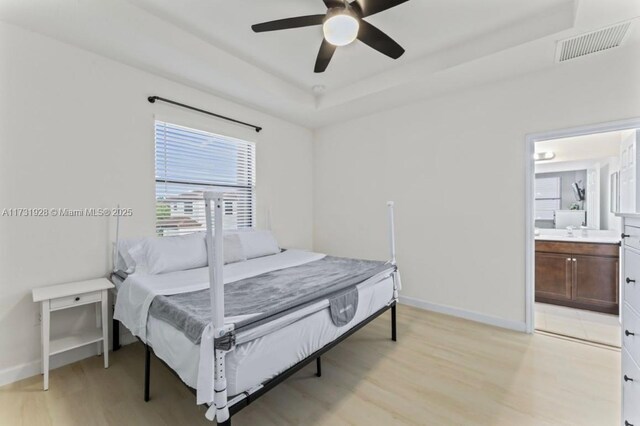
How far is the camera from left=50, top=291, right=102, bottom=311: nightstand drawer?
2103mm

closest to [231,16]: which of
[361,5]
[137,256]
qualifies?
[361,5]

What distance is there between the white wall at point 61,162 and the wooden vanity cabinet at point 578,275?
4.85 metres

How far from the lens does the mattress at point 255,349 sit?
1339 millimetres

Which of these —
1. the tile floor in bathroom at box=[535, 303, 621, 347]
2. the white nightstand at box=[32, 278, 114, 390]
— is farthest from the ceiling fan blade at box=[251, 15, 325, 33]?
the tile floor in bathroom at box=[535, 303, 621, 347]

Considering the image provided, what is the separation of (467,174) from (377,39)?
1.93m

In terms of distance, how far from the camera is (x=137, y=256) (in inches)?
99.1

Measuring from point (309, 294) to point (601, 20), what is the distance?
2.93m

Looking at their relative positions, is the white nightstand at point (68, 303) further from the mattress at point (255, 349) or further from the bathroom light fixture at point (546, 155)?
the bathroom light fixture at point (546, 155)

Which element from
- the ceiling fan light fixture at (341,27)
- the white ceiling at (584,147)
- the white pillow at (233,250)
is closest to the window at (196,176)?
the white pillow at (233,250)

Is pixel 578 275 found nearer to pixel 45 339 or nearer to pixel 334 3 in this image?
pixel 334 3

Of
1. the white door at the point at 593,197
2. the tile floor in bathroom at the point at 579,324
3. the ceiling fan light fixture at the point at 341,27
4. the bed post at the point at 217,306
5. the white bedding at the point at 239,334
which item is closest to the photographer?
the bed post at the point at 217,306

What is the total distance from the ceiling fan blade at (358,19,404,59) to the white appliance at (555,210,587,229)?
3878 millimetres

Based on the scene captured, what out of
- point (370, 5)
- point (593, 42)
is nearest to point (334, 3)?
point (370, 5)

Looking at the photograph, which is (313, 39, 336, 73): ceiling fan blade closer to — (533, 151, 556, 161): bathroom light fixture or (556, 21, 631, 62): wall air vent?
(556, 21, 631, 62): wall air vent
